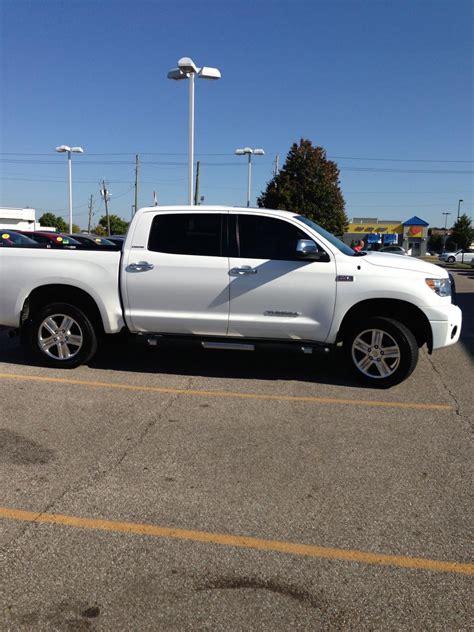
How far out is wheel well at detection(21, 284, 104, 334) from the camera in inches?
248

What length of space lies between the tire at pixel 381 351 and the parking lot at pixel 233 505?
19cm

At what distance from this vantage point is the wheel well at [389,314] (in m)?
5.80

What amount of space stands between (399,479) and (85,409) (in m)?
2.91

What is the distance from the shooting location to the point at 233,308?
5.91 m

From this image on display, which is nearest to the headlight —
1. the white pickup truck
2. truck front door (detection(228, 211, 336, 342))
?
the white pickup truck

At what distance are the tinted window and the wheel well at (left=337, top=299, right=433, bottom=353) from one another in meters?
0.92

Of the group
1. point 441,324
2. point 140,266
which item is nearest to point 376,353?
point 441,324

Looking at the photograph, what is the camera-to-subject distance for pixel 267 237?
19.5ft

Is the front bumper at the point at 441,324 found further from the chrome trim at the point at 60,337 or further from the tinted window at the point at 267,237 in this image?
the chrome trim at the point at 60,337

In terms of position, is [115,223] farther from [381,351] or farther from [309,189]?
[381,351]

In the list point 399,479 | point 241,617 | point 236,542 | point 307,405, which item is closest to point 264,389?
point 307,405

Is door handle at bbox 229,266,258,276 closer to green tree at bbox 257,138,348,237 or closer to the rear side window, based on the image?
the rear side window

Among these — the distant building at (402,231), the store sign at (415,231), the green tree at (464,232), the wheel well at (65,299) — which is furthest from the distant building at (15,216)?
the wheel well at (65,299)

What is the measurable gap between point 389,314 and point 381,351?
1.40 ft
